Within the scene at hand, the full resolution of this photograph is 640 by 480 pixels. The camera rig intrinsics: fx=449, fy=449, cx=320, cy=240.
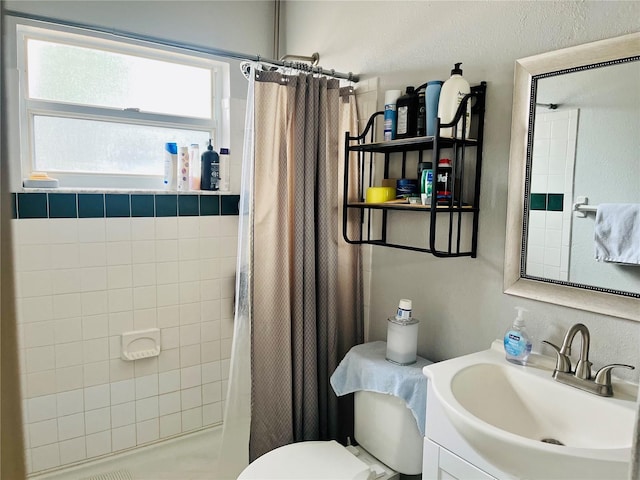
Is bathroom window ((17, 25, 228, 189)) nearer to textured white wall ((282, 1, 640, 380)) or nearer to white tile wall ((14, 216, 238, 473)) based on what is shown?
white tile wall ((14, 216, 238, 473))

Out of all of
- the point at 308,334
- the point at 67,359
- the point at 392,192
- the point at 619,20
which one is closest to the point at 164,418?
the point at 67,359

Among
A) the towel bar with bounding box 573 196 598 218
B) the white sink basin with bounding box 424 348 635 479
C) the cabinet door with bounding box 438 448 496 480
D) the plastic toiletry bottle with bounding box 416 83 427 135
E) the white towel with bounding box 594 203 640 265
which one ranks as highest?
the plastic toiletry bottle with bounding box 416 83 427 135

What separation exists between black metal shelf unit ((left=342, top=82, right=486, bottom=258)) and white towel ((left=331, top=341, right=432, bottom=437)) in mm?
435

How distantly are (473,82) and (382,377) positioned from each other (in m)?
1.11

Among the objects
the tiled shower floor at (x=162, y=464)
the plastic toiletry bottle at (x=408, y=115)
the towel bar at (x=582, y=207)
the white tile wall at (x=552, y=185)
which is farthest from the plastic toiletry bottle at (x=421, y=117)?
the tiled shower floor at (x=162, y=464)

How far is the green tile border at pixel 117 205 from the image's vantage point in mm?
1861

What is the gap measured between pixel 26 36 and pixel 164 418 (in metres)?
1.87

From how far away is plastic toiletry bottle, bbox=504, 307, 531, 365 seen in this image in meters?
1.38

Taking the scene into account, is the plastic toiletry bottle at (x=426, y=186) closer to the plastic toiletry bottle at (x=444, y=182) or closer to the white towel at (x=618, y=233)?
the plastic toiletry bottle at (x=444, y=182)

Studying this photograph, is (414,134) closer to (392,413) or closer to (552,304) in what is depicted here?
(552,304)

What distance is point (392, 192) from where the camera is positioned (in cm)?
184

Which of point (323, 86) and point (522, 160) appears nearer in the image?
point (522, 160)

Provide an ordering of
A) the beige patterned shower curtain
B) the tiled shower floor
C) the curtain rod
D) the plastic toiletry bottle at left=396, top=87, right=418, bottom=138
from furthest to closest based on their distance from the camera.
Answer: the tiled shower floor → the beige patterned shower curtain → the plastic toiletry bottle at left=396, top=87, right=418, bottom=138 → the curtain rod

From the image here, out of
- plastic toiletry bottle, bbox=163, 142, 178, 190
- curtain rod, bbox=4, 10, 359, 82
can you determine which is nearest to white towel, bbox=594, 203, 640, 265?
curtain rod, bbox=4, 10, 359, 82
